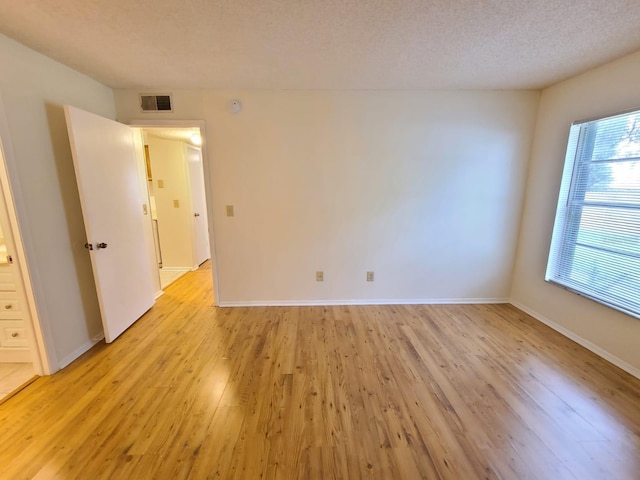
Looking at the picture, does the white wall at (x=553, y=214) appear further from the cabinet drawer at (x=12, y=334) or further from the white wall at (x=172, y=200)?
the white wall at (x=172, y=200)

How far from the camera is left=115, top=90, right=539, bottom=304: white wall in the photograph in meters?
2.83

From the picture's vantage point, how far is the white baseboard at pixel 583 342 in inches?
81.2

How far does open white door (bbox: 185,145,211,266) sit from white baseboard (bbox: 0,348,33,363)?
263 cm

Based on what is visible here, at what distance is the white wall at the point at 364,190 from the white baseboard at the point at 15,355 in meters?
1.60

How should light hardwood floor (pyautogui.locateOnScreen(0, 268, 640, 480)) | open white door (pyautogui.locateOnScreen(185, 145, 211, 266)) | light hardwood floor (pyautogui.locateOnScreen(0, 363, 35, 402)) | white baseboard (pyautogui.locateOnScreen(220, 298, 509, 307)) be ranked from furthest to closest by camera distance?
open white door (pyautogui.locateOnScreen(185, 145, 211, 266)), white baseboard (pyautogui.locateOnScreen(220, 298, 509, 307)), light hardwood floor (pyautogui.locateOnScreen(0, 363, 35, 402)), light hardwood floor (pyautogui.locateOnScreen(0, 268, 640, 480))

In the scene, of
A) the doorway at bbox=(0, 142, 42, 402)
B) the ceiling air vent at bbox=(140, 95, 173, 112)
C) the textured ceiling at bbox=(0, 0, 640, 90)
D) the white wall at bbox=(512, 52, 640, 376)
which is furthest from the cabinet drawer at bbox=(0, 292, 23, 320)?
the white wall at bbox=(512, 52, 640, 376)

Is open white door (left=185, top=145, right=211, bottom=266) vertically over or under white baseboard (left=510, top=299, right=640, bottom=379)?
over

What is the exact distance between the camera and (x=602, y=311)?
224 centimetres

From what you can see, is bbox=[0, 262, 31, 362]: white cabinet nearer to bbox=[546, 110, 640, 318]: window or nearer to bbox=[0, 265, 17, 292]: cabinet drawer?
bbox=[0, 265, 17, 292]: cabinet drawer

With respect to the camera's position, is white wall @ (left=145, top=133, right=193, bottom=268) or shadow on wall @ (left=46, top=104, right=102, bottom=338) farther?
white wall @ (left=145, top=133, right=193, bottom=268)

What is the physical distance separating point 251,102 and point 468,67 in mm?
2046

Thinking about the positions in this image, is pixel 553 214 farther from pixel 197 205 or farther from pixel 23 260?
pixel 197 205

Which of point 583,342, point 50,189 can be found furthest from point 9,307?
point 583,342

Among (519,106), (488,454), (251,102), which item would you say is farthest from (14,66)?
(519,106)
